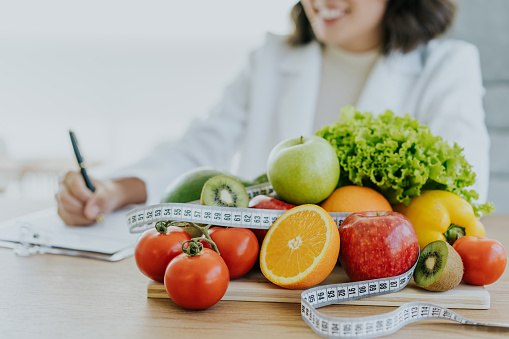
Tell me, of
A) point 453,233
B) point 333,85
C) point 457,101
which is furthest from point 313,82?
point 453,233

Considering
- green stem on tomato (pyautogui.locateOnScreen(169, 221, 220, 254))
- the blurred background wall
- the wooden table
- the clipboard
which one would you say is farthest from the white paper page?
the blurred background wall

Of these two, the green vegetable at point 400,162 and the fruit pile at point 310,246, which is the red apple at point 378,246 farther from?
the green vegetable at point 400,162

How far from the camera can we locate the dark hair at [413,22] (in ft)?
7.71

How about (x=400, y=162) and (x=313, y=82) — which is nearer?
(x=400, y=162)

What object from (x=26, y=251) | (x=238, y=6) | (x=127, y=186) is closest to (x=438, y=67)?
(x=127, y=186)

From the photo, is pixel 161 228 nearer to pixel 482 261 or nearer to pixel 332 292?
pixel 332 292

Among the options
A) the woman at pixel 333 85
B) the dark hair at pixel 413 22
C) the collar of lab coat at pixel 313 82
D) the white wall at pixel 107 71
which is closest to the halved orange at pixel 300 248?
the woman at pixel 333 85

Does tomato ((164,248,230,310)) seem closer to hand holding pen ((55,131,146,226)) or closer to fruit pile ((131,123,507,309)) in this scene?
fruit pile ((131,123,507,309))

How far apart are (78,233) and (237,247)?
70 cm

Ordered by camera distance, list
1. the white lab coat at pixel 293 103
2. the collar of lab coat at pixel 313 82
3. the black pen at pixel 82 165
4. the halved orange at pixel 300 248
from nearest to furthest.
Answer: the halved orange at pixel 300 248 < the black pen at pixel 82 165 < the white lab coat at pixel 293 103 < the collar of lab coat at pixel 313 82

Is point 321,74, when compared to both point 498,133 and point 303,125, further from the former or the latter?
point 498,133

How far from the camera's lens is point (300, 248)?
89cm

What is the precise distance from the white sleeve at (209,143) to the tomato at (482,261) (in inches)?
50.4

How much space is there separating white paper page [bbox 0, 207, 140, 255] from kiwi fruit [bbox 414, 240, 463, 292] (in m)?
0.73
